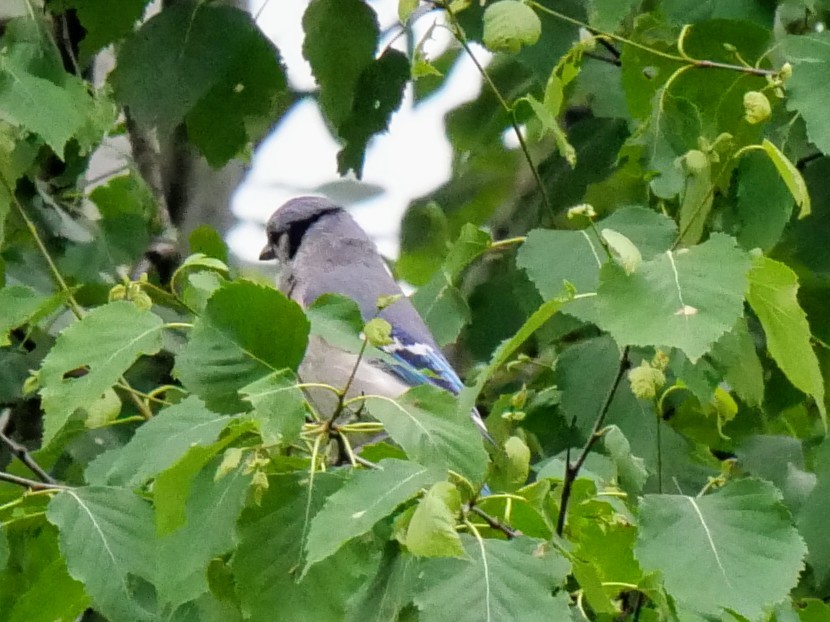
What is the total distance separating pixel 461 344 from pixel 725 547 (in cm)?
151

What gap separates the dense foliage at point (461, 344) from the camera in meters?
0.92

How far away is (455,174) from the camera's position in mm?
2357

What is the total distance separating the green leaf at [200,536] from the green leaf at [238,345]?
6 cm

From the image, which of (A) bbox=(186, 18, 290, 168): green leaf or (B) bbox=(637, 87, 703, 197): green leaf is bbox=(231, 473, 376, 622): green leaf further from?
(A) bbox=(186, 18, 290, 168): green leaf

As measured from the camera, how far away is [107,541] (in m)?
1.06

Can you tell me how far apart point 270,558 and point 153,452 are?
164mm

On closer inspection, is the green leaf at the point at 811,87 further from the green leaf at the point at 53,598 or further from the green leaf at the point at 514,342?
the green leaf at the point at 53,598

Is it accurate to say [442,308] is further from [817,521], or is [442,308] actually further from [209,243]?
[817,521]

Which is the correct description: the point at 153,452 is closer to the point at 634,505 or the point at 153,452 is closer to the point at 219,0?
the point at 634,505

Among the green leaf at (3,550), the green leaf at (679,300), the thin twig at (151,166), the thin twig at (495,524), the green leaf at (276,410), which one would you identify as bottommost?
the thin twig at (151,166)

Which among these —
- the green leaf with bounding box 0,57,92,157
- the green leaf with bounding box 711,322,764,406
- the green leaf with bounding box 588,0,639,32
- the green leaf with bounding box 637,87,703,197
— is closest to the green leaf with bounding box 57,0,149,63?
the green leaf with bounding box 0,57,92,157

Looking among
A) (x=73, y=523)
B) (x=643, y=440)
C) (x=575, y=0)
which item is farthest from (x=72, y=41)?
(x=73, y=523)

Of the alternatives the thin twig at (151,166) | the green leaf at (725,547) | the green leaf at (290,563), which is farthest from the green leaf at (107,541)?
the thin twig at (151,166)

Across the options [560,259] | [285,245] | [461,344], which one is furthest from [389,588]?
[285,245]
